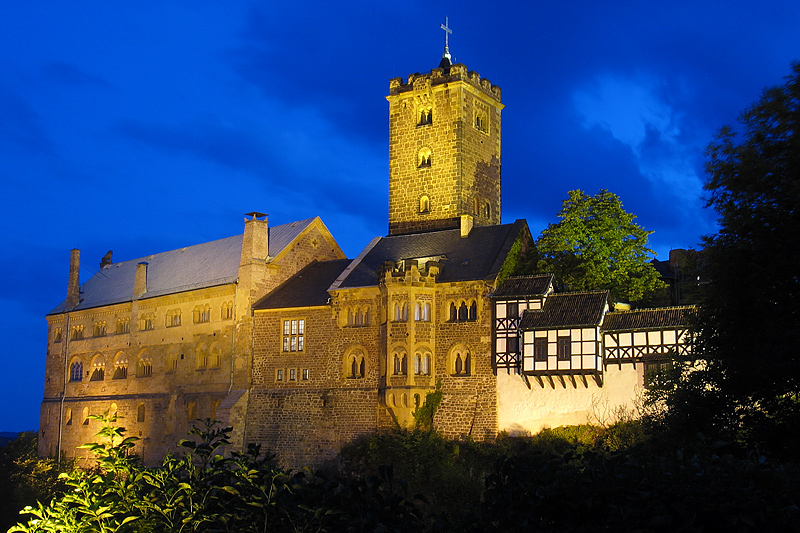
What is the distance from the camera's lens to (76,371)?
67.6 m

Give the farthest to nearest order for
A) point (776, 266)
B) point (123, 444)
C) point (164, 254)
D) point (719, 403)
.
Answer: point (164, 254) → point (719, 403) → point (776, 266) → point (123, 444)

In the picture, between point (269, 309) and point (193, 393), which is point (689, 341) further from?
point (193, 393)

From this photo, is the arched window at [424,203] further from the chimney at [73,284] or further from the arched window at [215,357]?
the chimney at [73,284]

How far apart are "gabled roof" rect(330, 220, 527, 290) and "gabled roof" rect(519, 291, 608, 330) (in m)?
2.88

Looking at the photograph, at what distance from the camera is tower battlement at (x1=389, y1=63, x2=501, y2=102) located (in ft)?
184

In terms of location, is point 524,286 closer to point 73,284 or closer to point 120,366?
point 120,366

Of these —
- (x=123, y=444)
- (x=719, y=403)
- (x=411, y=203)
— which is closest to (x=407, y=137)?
(x=411, y=203)

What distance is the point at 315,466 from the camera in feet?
156

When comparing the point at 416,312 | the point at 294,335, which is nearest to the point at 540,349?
the point at 416,312

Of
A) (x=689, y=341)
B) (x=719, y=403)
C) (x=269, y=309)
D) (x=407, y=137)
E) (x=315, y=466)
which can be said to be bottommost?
(x=315, y=466)

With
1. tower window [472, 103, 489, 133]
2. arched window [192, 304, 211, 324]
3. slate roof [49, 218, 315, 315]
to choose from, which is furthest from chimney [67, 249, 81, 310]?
tower window [472, 103, 489, 133]

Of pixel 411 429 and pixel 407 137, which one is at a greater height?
pixel 407 137

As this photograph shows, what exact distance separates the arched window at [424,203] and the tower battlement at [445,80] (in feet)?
21.8

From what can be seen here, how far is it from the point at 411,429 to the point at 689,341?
20.0 meters
